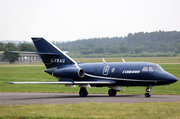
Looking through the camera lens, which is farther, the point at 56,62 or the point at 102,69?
the point at 56,62

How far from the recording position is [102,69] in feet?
85.3

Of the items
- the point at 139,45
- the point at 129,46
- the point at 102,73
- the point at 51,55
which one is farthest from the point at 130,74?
the point at 129,46

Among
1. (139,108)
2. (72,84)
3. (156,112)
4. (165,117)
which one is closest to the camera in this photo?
(165,117)

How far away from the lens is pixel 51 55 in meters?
28.5

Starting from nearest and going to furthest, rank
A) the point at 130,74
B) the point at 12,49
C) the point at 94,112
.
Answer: the point at 94,112 < the point at 130,74 < the point at 12,49

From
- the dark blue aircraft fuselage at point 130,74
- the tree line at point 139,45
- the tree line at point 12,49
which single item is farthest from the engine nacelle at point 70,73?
the tree line at point 139,45

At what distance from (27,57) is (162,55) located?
1901 inches

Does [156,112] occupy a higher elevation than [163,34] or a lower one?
lower

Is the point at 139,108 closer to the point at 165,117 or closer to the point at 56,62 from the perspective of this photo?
the point at 165,117

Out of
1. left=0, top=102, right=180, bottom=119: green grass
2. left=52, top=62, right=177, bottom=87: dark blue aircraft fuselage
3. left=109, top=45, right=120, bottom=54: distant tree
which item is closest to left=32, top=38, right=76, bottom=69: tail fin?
left=52, top=62, right=177, bottom=87: dark blue aircraft fuselage

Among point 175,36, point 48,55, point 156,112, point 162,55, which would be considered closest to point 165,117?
point 156,112

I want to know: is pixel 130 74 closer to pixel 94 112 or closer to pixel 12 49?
pixel 94 112

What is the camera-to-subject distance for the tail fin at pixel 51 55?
1111 inches

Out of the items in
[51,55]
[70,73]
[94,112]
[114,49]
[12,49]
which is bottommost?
[94,112]
